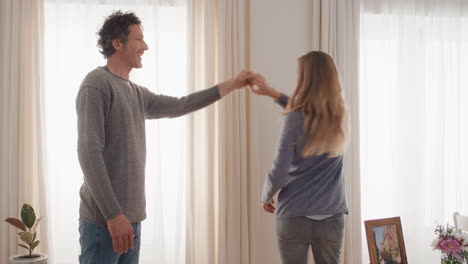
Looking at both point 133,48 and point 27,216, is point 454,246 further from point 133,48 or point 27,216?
point 27,216

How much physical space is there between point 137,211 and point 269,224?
1.73m

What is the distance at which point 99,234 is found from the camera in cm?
167

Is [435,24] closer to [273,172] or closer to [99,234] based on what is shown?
[273,172]

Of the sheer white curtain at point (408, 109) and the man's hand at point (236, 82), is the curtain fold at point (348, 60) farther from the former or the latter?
the man's hand at point (236, 82)

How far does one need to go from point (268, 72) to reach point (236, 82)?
982mm

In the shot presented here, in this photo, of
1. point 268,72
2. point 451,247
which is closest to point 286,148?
point 451,247

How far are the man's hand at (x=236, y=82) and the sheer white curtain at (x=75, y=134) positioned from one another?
91 centimetres

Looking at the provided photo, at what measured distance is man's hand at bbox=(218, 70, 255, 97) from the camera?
236cm

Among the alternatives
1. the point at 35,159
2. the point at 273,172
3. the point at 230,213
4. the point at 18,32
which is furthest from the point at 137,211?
the point at 18,32

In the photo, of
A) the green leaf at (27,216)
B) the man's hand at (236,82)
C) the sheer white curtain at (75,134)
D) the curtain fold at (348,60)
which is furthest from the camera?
the curtain fold at (348,60)

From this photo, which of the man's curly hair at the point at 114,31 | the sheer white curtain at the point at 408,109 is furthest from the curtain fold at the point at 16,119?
the sheer white curtain at the point at 408,109

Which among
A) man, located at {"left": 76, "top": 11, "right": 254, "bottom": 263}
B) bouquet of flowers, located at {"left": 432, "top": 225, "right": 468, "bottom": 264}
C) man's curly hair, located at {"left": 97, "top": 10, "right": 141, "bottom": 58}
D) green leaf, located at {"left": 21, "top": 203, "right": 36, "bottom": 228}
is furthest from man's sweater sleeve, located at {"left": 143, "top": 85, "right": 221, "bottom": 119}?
bouquet of flowers, located at {"left": 432, "top": 225, "right": 468, "bottom": 264}

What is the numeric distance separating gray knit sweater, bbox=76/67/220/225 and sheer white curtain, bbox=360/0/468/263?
224 cm

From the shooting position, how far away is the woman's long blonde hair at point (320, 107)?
1.84 meters
